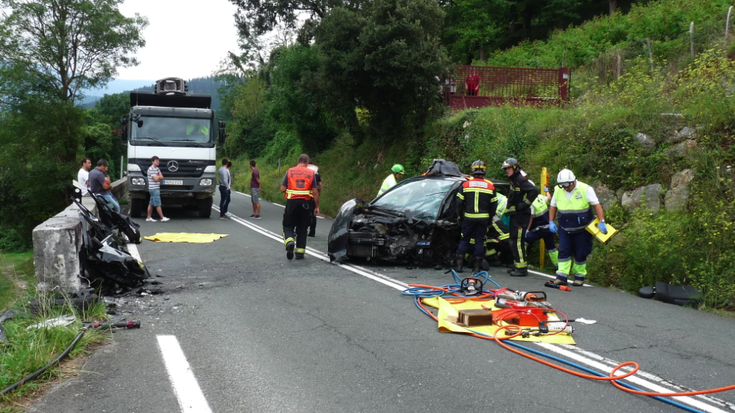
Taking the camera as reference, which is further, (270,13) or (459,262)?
(270,13)

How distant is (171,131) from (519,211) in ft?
35.1

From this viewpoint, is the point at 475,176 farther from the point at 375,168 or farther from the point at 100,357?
the point at 375,168

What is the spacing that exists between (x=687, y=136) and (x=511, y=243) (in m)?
3.86

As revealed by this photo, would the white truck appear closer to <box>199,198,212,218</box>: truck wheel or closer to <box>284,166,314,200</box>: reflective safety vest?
<box>199,198,212,218</box>: truck wheel

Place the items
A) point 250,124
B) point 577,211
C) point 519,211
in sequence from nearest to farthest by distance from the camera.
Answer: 1. point 577,211
2. point 519,211
3. point 250,124

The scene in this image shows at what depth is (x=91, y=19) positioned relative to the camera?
110ft

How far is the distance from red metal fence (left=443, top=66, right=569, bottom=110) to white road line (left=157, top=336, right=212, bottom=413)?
14487 millimetres

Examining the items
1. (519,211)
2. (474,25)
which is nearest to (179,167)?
(519,211)

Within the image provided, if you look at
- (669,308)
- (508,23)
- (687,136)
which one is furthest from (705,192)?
(508,23)

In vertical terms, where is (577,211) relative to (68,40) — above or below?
below

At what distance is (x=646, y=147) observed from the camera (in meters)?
10.2

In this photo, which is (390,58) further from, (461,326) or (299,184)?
(461,326)

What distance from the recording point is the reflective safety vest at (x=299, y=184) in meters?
9.69

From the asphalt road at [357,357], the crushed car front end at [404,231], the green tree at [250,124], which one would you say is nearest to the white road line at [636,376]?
the asphalt road at [357,357]
